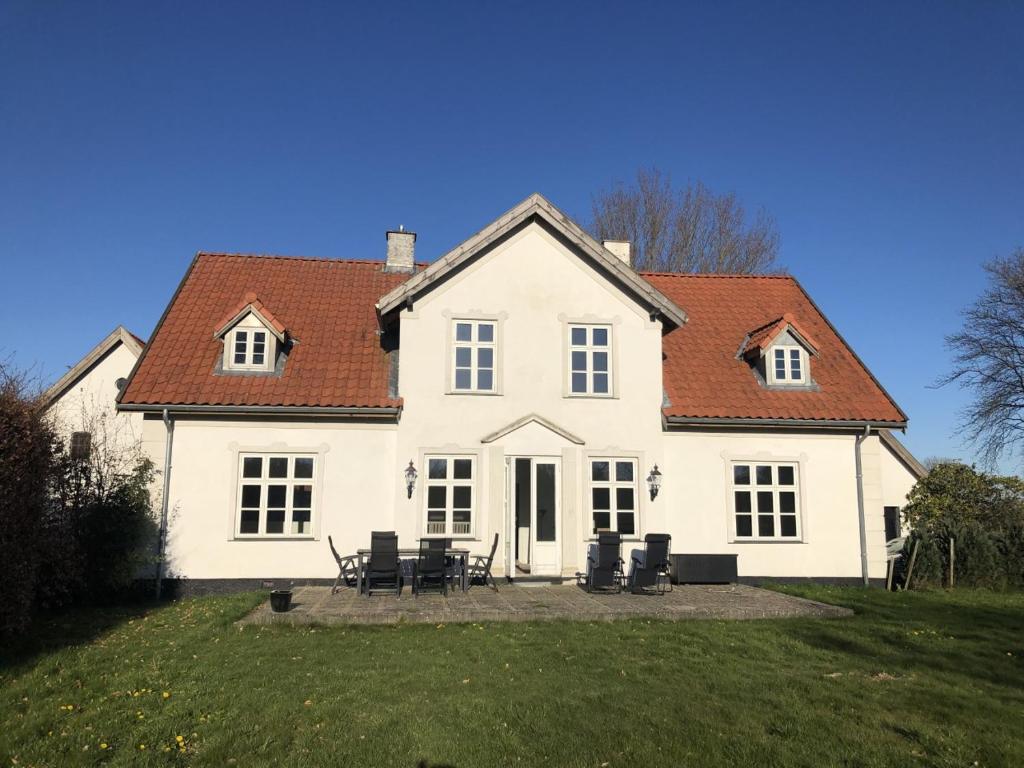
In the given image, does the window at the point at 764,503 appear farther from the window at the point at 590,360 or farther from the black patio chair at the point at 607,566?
the window at the point at 590,360

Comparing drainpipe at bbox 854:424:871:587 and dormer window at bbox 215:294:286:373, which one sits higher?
dormer window at bbox 215:294:286:373

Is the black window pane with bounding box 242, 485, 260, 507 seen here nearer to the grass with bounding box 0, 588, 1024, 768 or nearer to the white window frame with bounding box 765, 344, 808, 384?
the grass with bounding box 0, 588, 1024, 768

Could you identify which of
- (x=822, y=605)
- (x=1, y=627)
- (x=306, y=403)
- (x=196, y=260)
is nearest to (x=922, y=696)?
(x=822, y=605)

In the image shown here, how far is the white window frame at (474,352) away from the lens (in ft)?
53.8

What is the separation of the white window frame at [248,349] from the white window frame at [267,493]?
6.64 feet

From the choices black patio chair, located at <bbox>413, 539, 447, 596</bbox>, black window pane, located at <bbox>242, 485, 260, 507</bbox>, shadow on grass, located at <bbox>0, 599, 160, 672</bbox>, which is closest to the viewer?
shadow on grass, located at <bbox>0, 599, 160, 672</bbox>

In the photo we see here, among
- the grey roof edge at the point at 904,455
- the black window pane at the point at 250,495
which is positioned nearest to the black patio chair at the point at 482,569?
the black window pane at the point at 250,495

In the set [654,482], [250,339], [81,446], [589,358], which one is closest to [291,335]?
[250,339]

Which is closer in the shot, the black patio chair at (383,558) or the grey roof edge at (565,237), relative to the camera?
the black patio chair at (383,558)

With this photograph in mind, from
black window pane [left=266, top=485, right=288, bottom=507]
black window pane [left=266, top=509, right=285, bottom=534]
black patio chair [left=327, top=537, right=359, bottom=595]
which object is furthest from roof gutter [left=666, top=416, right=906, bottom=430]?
black window pane [left=266, top=509, right=285, bottom=534]

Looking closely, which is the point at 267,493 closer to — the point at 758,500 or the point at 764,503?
the point at 758,500

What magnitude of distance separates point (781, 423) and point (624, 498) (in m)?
4.04

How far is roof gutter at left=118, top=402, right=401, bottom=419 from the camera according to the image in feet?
49.7

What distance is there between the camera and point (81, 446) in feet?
48.1
